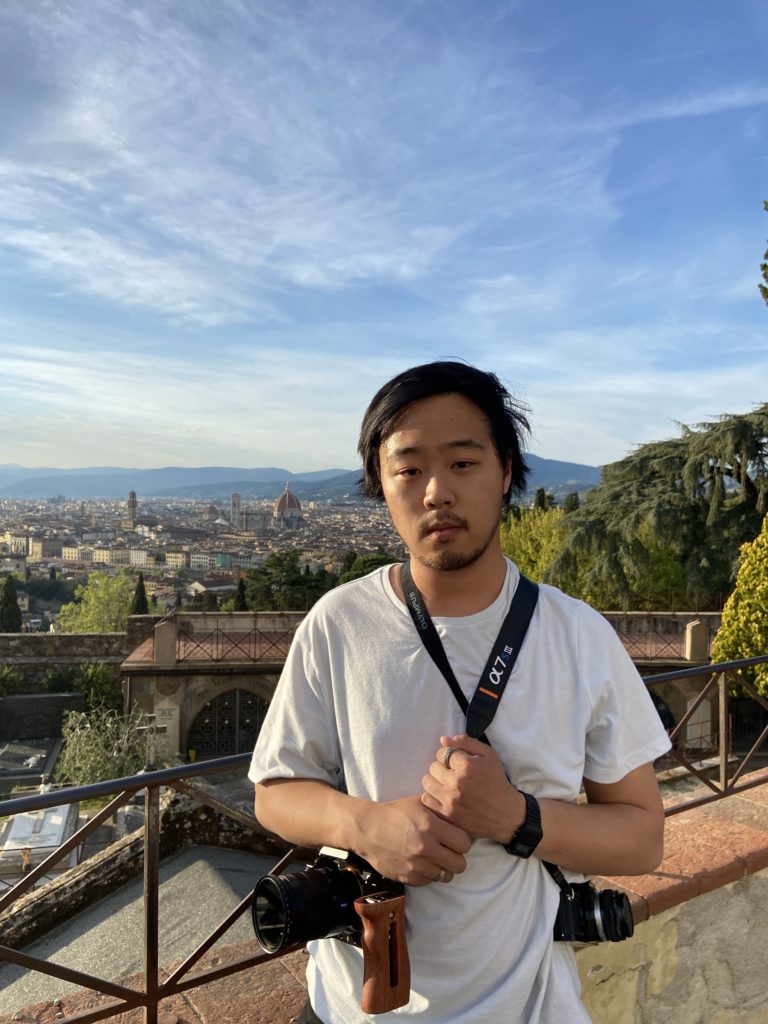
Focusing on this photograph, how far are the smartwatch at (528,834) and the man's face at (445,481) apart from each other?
346mm

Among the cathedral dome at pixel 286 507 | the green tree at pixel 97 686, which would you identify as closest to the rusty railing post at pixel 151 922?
the green tree at pixel 97 686

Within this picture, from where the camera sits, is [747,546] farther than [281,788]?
Yes

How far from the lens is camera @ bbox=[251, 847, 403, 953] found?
3.41 feet

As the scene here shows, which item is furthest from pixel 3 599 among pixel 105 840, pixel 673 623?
pixel 673 623

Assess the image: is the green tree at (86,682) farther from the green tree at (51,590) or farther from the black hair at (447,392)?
the green tree at (51,590)

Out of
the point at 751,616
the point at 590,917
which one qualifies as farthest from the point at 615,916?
the point at 751,616

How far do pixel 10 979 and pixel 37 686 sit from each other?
1467cm

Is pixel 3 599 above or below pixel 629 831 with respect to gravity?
below

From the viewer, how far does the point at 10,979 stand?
618 centimetres

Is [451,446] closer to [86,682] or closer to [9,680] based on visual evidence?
[86,682]

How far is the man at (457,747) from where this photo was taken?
1.02m

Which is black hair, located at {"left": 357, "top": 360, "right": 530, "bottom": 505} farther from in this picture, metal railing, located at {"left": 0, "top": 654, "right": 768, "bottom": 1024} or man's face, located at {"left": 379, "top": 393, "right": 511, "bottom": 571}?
metal railing, located at {"left": 0, "top": 654, "right": 768, "bottom": 1024}

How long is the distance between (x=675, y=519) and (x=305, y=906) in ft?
62.0

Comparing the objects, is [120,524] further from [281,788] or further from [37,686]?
[281,788]
